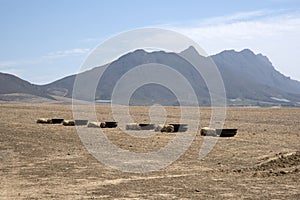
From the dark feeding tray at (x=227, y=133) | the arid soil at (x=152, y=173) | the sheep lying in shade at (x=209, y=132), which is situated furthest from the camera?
the sheep lying in shade at (x=209, y=132)

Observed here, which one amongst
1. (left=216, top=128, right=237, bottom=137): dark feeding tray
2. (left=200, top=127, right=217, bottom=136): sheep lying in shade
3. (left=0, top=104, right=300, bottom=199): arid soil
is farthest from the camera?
(left=200, top=127, right=217, bottom=136): sheep lying in shade

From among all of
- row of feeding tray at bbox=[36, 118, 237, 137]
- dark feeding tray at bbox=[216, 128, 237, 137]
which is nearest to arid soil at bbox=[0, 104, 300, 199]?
dark feeding tray at bbox=[216, 128, 237, 137]

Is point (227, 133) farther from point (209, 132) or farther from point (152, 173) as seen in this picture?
point (152, 173)

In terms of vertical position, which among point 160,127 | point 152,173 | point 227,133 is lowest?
point 152,173

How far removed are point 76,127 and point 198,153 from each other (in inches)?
582

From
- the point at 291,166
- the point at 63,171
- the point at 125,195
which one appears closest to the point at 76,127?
the point at 63,171

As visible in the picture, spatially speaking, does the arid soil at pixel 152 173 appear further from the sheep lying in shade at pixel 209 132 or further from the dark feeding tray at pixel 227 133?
the sheep lying in shade at pixel 209 132

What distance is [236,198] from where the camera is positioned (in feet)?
43.0

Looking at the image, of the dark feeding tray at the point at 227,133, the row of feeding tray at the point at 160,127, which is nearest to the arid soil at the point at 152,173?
the dark feeding tray at the point at 227,133

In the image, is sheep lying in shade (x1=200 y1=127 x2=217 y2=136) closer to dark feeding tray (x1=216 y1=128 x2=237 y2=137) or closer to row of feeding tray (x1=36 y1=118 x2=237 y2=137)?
row of feeding tray (x1=36 y1=118 x2=237 y2=137)

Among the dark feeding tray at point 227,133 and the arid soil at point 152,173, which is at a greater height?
the dark feeding tray at point 227,133

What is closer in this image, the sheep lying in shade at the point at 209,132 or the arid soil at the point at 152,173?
the arid soil at the point at 152,173

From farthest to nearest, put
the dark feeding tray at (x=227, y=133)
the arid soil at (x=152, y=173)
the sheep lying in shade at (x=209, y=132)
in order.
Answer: the sheep lying in shade at (x=209, y=132) → the dark feeding tray at (x=227, y=133) → the arid soil at (x=152, y=173)

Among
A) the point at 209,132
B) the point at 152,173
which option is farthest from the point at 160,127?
the point at 152,173
